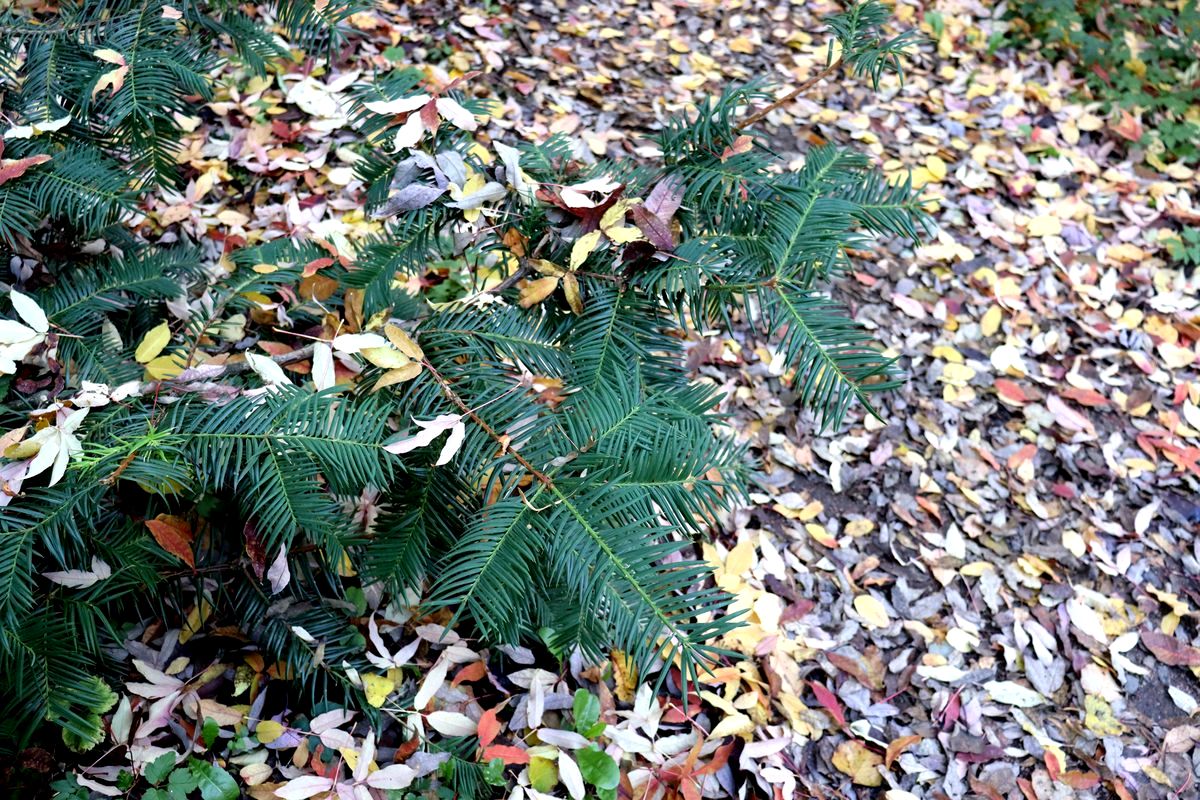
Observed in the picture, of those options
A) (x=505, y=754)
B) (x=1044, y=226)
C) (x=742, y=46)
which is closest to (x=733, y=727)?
(x=505, y=754)

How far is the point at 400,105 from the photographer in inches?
44.3

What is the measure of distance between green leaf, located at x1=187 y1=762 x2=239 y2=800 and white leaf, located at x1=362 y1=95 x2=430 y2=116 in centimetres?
101

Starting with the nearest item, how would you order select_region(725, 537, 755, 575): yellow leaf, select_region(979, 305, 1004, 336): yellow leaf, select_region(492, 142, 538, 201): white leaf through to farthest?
select_region(492, 142, 538, 201): white leaf
select_region(725, 537, 755, 575): yellow leaf
select_region(979, 305, 1004, 336): yellow leaf

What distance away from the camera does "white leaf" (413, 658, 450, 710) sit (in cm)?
144

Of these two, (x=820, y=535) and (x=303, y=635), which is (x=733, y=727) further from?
(x=303, y=635)

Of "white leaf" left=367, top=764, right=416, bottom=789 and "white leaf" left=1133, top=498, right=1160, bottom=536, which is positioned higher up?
"white leaf" left=367, top=764, right=416, bottom=789

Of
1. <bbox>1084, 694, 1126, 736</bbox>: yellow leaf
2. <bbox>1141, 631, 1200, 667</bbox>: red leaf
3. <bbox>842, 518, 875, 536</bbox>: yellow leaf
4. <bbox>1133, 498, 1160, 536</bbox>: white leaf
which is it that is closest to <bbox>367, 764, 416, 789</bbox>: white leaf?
<bbox>842, 518, 875, 536</bbox>: yellow leaf

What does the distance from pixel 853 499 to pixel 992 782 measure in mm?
739

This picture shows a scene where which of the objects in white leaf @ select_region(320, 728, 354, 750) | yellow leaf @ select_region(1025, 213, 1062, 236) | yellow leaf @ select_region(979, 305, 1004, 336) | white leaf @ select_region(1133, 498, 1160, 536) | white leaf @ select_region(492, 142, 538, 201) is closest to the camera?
white leaf @ select_region(492, 142, 538, 201)

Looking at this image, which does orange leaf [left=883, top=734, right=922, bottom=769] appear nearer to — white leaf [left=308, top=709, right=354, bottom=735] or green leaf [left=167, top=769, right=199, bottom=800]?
white leaf [left=308, top=709, right=354, bottom=735]

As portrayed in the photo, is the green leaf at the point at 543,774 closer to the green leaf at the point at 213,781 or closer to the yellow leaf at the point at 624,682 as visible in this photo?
the yellow leaf at the point at 624,682

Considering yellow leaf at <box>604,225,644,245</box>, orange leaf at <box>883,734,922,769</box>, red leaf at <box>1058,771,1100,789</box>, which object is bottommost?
red leaf at <box>1058,771,1100,789</box>

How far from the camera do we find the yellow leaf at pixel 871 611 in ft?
6.43

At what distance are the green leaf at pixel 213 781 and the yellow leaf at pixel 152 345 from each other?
24.4 inches
